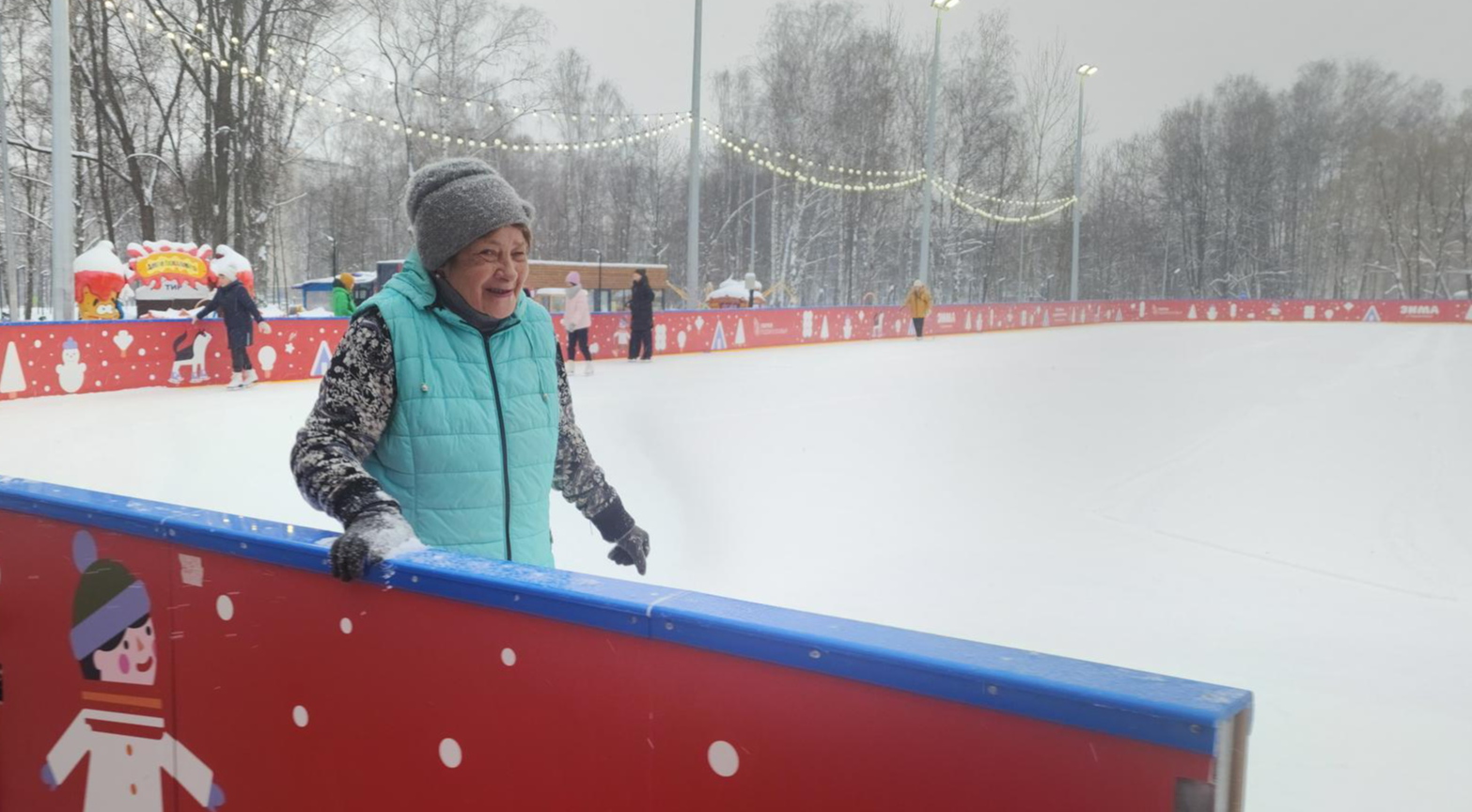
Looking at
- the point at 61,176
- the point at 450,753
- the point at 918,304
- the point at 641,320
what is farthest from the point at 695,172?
the point at 450,753

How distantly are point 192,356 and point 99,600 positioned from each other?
9.99m

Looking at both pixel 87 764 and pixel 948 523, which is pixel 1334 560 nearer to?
pixel 948 523

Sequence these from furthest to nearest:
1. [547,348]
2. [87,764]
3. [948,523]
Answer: [948,523]
[547,348]
[87,764]

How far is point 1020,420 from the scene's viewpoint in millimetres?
9328

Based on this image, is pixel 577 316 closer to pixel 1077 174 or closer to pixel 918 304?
pixel 918 304

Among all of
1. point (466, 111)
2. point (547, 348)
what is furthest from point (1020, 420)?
point (466, 111)

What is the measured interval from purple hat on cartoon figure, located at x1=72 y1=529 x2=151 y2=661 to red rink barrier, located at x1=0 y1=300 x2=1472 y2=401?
2132 millimetres

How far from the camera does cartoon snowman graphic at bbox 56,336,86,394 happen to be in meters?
9.87

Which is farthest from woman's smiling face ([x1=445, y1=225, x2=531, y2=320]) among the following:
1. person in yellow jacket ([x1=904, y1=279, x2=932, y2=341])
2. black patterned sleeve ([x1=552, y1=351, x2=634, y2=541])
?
person in yellow jacket ([x1=904, y1=279, x2=932, y2=341])

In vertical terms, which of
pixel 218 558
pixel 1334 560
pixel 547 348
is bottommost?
pixel 1334 560

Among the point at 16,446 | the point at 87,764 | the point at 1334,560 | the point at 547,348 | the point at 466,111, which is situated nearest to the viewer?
the point at 87,764

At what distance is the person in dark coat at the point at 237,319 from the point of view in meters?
10.4

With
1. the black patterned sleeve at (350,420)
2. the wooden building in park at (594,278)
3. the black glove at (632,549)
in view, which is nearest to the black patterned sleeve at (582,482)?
the black glove at (632,549)

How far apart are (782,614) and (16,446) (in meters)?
7.72
